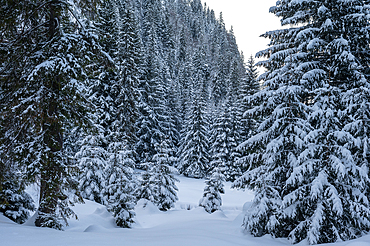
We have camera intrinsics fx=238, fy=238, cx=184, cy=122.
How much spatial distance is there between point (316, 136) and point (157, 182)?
39.1ft

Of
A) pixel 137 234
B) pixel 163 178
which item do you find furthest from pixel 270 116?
pixel 163 178

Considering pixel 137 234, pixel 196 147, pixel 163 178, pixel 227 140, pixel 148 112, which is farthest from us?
Answer: pixel 227 140

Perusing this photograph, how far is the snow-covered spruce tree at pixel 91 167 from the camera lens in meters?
15.4

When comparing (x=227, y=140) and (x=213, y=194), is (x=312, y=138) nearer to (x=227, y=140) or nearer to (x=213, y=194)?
(x=213, y=194)

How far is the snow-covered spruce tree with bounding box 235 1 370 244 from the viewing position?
7168 mm

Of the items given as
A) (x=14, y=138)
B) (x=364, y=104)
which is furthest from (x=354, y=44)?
(x=14, y=138)

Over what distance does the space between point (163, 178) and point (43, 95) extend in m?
11.3

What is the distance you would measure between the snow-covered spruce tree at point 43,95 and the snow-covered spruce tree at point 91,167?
24.8ft

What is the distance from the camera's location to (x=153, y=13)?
273ft

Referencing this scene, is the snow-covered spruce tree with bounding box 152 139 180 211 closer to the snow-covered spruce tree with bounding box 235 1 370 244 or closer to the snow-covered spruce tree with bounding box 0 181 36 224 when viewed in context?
the snow-covered spruce tree with bounding box 235 1 370 244

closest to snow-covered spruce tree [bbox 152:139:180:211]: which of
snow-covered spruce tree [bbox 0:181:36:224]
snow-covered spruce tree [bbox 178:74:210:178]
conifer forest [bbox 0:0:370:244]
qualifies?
conifer forest [bbox 0:0:370:244]

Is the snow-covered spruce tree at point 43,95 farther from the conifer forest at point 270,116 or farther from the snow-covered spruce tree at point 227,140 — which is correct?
the snow-covered spruce tree at point 227,140

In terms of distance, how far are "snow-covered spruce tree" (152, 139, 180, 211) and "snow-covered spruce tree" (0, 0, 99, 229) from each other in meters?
9.14

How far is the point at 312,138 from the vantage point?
741 cm
